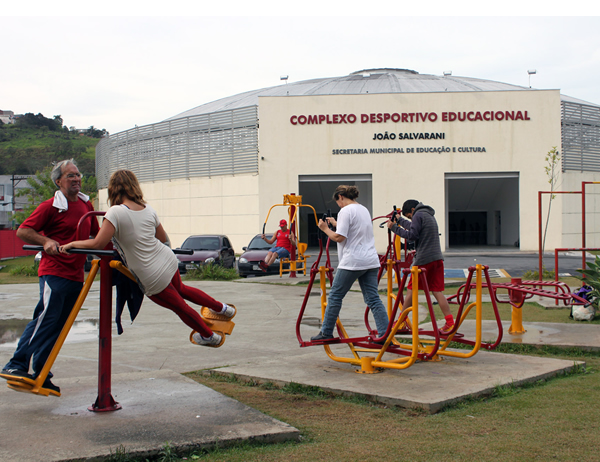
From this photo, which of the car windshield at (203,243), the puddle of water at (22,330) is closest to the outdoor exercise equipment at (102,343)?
the puddle of water at (22,330)

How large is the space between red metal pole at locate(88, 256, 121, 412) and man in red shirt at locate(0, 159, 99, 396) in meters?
0.36

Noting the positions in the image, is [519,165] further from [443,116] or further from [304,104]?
[304,104]

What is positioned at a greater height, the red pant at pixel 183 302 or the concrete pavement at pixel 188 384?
the red pant at pixel 183 302

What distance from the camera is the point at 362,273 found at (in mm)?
5941

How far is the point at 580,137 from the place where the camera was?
3203cm

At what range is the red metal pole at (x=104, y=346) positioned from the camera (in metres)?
4.28

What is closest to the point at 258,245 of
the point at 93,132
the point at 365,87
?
the point at 365,87

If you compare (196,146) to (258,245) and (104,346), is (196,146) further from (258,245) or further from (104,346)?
(104,346)

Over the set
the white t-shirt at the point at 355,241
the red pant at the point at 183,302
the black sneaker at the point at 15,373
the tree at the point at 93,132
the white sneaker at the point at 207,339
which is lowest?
the black sneaker at the point at 15,373

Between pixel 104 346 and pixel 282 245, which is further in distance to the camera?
pixel 282 245

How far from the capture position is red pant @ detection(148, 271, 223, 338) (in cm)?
441

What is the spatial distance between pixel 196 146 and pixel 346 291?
30.3 meters

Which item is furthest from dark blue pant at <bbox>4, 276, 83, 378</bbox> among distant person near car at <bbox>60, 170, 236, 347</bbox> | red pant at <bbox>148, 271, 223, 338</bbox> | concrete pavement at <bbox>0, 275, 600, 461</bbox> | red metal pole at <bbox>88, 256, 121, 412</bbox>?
red pant at <bbox>148, 271, 223, 338</bbox>

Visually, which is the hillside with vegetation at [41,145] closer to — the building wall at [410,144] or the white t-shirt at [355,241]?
the building wall at [410,144]
